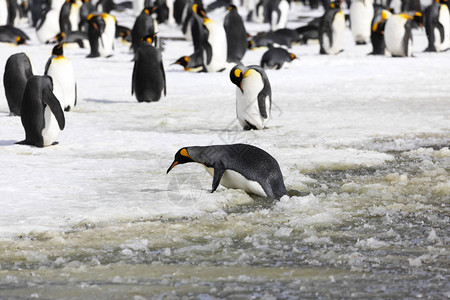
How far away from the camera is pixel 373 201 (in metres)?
4.68

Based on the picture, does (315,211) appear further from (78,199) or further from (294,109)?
(294,109)

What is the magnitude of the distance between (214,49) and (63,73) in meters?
4.62

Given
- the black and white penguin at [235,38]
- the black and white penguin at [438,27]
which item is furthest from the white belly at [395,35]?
the black and white penguin at [235,38]

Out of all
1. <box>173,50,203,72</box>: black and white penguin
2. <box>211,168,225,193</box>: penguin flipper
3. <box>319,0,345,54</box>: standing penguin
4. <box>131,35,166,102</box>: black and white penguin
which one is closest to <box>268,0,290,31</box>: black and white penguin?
<box>319,0,345,54</box>: standing penguin

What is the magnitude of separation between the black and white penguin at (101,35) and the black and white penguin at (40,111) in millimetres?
9327

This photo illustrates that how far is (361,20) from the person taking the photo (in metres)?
18.8

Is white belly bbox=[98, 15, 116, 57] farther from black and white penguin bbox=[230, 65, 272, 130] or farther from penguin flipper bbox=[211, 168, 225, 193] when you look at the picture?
penguin flipper bbox=[211, 168, 225, 193]

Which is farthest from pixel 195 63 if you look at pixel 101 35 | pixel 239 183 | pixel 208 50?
pixel 239 183

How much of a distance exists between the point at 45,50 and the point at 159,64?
7.01m

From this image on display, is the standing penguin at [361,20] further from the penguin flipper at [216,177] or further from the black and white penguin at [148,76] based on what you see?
the penguin flipper at [216,177]

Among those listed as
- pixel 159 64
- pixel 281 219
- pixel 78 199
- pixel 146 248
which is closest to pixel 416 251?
pixel 281 219

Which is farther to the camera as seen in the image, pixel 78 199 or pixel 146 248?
pixel 78 199

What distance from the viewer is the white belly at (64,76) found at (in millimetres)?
8906

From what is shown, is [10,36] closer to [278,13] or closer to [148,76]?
[278,13]
